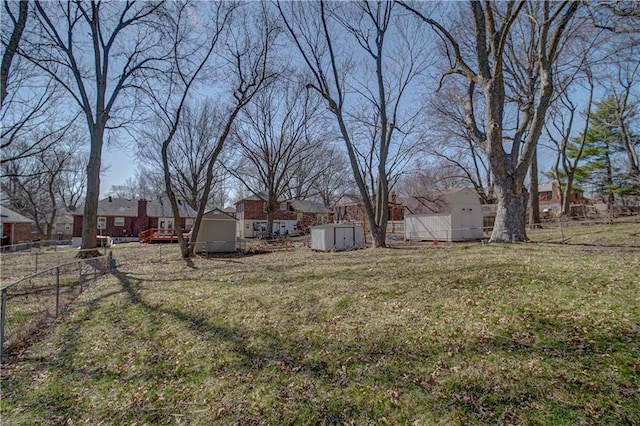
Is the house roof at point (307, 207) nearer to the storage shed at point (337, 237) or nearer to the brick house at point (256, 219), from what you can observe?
the brick house at point (256, 219)

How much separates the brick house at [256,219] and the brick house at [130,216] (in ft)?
20.8

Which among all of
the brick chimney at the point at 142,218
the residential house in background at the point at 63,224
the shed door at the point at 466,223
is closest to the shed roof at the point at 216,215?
the shed door at the point at 466,223

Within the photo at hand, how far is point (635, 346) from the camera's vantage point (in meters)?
3.53

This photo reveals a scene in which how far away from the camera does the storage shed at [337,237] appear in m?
17.3

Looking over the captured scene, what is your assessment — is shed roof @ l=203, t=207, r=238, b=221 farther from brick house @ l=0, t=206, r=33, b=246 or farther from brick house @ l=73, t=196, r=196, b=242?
brick house @ l=0, t=206, r=33, b=246

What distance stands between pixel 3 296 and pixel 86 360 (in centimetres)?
162

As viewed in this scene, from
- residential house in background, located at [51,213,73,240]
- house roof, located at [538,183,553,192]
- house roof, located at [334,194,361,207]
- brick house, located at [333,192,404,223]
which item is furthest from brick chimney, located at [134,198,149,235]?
house roof, located at [538,183,553,192]

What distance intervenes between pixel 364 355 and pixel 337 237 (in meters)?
13.4

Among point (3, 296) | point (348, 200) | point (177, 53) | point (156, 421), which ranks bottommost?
point (156, 421)

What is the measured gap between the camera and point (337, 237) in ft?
57.3

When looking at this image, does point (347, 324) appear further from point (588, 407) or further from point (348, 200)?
point (348, 200)

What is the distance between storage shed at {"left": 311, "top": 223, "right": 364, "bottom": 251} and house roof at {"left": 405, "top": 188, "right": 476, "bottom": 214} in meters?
7.10

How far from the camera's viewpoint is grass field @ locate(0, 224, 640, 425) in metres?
3.05

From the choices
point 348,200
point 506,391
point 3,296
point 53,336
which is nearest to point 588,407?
point 506,391
